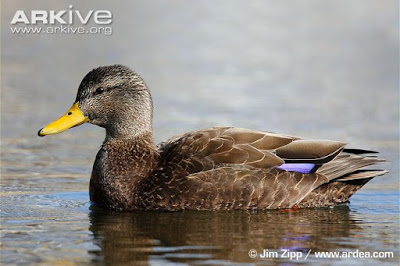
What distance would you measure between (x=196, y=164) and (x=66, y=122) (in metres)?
1.47

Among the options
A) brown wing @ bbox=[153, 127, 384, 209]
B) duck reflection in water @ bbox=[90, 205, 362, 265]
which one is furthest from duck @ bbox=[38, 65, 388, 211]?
duck reflection in water @ bbox=[90, 205, 362, 265]

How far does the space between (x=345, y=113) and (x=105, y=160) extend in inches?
236

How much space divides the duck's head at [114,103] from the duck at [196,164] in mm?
11

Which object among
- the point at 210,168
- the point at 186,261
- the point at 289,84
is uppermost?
the point at 289,84

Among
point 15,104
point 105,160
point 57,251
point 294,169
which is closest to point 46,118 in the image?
point 15,104

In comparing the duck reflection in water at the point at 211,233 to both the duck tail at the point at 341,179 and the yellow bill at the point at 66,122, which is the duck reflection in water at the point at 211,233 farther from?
the yellow bill at the point at 66,122

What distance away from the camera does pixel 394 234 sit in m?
8.10

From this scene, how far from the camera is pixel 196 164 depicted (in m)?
9.22

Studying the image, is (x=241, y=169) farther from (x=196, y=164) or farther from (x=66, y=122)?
(x=66, y=122)

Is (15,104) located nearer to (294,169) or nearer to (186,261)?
(294,169)

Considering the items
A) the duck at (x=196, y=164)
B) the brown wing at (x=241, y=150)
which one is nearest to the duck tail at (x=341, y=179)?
the duck at (x=196, y=164)

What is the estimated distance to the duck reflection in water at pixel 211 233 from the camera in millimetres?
7164

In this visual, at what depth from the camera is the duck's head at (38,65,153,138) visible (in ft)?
31.3

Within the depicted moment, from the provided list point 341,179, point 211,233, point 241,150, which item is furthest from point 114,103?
point 341,179
